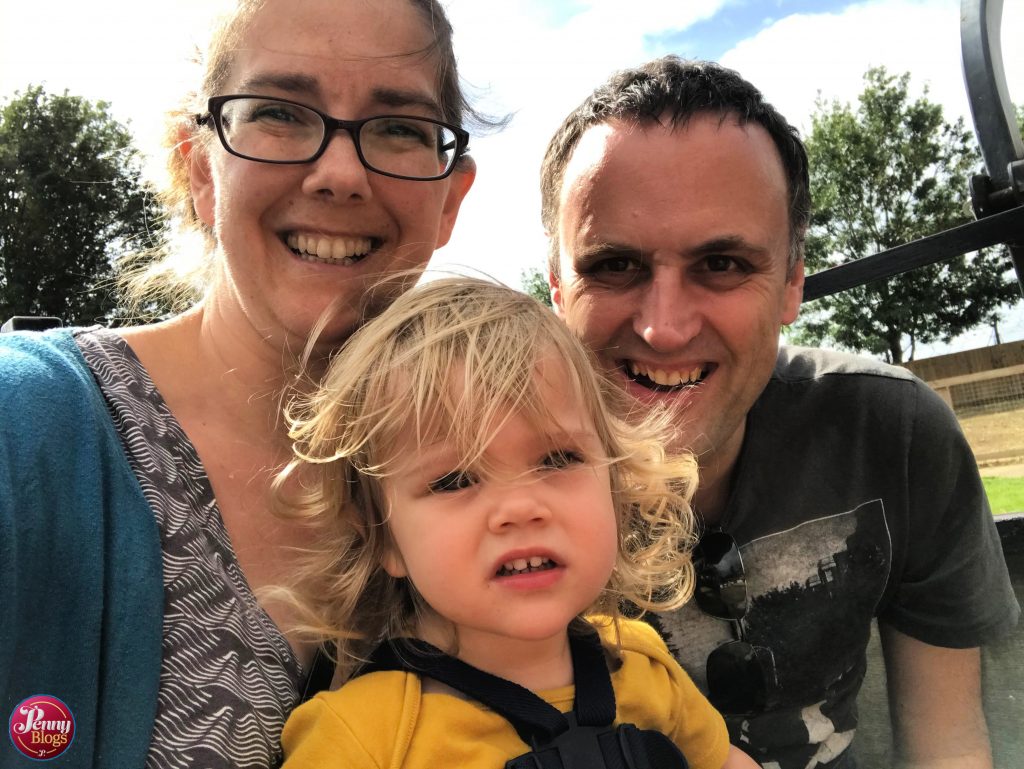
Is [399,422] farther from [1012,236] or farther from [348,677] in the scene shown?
[1012,236]

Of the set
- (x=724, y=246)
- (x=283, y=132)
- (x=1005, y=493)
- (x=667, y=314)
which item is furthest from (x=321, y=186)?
(x=1005, y=493)

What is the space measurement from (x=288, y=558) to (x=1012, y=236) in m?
1.45

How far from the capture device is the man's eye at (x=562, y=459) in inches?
52.2

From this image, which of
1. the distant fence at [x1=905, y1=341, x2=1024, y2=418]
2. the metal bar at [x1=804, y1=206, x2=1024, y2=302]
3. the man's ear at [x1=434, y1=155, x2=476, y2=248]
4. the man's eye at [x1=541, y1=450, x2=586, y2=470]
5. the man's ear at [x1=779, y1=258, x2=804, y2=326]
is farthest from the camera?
the distant fence at [x1=905, y1=341, x2=1024, y2=418]

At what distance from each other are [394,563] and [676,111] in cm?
122

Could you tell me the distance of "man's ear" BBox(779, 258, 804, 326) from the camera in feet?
7.16

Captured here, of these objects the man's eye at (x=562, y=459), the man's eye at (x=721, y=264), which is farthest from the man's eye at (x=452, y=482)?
the man's eye at (x=721, y=264)

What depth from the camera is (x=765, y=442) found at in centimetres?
212

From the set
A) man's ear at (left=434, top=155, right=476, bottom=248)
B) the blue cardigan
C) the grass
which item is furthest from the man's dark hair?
the grass

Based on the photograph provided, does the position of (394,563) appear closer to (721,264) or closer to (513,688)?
(513,688)

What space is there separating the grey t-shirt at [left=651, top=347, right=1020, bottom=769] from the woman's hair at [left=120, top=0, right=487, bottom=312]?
1071 millimetres

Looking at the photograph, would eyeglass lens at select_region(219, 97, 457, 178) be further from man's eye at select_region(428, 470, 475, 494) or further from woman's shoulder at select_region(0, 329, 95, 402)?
man's eye at select_region(428, 470, 475, 494)

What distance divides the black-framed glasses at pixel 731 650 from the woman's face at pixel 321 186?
96cm

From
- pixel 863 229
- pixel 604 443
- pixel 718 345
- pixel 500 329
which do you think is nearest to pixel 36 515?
pixel 500 329
